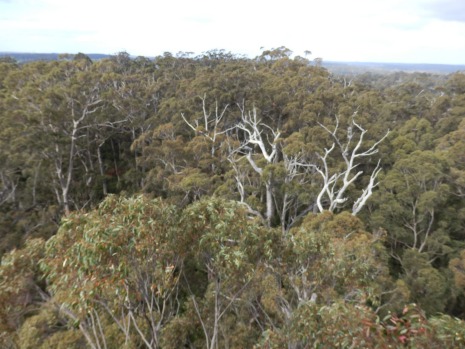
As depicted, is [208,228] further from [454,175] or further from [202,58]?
[202,58]

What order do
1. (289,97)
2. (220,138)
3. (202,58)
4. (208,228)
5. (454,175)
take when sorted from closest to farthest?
(208,228) < (454,175) < (220,138) < (289,97) < (202,58)

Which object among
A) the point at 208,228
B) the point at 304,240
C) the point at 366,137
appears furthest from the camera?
the point at 366,137

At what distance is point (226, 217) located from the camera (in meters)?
4.46

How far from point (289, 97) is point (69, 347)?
17006mm

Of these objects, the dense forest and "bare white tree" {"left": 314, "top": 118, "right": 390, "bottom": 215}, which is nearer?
the dense forest

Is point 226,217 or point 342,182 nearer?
point 226,217

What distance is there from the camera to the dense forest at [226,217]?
3938mm

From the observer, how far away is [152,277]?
4574 mm

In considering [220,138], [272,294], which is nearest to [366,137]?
[220,138]

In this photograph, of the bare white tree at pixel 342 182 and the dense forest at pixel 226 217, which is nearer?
the dense forest at pixel 226 217

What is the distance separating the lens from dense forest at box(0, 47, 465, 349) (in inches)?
155

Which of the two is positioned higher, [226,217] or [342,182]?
[226,217]

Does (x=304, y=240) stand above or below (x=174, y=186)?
above

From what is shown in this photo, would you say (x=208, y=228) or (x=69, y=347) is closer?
(x=208, y=228)
